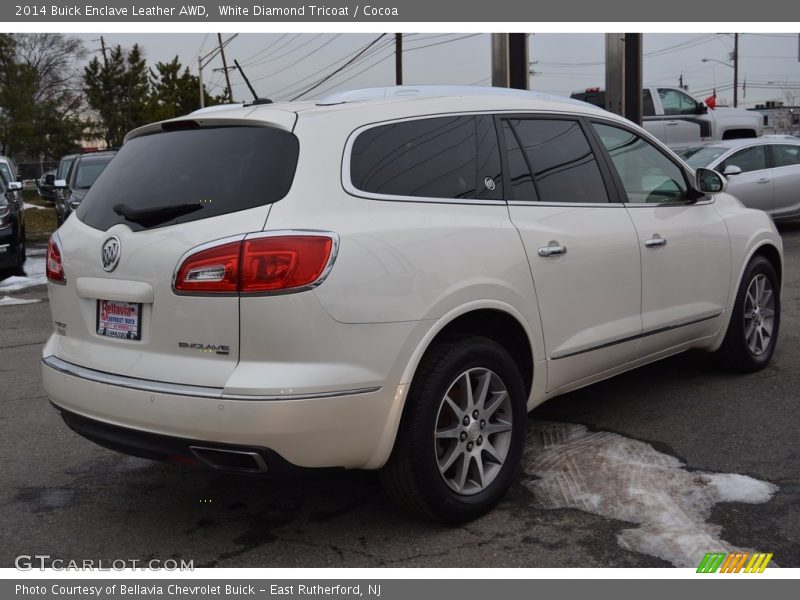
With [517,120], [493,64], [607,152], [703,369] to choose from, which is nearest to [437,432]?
[517,120]

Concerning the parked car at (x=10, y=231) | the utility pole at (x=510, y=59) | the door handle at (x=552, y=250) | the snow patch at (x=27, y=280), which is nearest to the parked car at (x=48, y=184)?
the snow patch at (x=27, y=280)

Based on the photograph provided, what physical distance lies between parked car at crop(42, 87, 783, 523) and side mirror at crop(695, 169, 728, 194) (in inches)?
41.9

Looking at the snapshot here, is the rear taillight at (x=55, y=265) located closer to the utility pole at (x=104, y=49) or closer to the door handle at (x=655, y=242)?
the door handle at (x=655, y=242)

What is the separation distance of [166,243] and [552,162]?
2.01 metres

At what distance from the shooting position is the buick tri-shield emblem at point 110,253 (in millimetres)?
3615

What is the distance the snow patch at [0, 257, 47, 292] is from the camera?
497 inches

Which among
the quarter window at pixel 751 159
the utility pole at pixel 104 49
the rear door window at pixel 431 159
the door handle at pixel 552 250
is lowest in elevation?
the door handle at pixel 552 250


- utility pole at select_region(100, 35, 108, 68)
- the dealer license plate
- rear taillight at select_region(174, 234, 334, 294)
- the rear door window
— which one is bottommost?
the dealer license plate

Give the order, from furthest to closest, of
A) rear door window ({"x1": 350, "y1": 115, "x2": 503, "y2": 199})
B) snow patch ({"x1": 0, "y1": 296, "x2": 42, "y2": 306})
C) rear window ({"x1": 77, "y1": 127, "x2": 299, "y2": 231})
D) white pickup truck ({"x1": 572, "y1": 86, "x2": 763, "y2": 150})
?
white pickup truck ({"x1": 572, "y1": 86, "x2": 763, "y2": 150}), snow patch ({"x1": 0, "y1": 296, "x2": 42, "y2": 306}), rear door window ({"x1": 350, "y1": 115, "x2": 503, "y2": 199}), rear window ({"x1": 77, "y1": 127, "x2": 299, "y2": 231})

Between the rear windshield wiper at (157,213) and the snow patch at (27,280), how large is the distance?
9.64 meters

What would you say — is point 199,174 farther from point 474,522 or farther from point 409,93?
point 474,522

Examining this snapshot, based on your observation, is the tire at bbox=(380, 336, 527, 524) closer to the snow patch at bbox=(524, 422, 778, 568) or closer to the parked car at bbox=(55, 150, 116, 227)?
the snow patch at bbox=(524, 422, 778, 568)

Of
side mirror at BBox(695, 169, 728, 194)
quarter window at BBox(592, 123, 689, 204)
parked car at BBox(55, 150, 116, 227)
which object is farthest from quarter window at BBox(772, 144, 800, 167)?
parked car at BBox(55, 150, 116, 227)

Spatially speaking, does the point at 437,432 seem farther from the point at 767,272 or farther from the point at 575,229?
the point at 767,272
